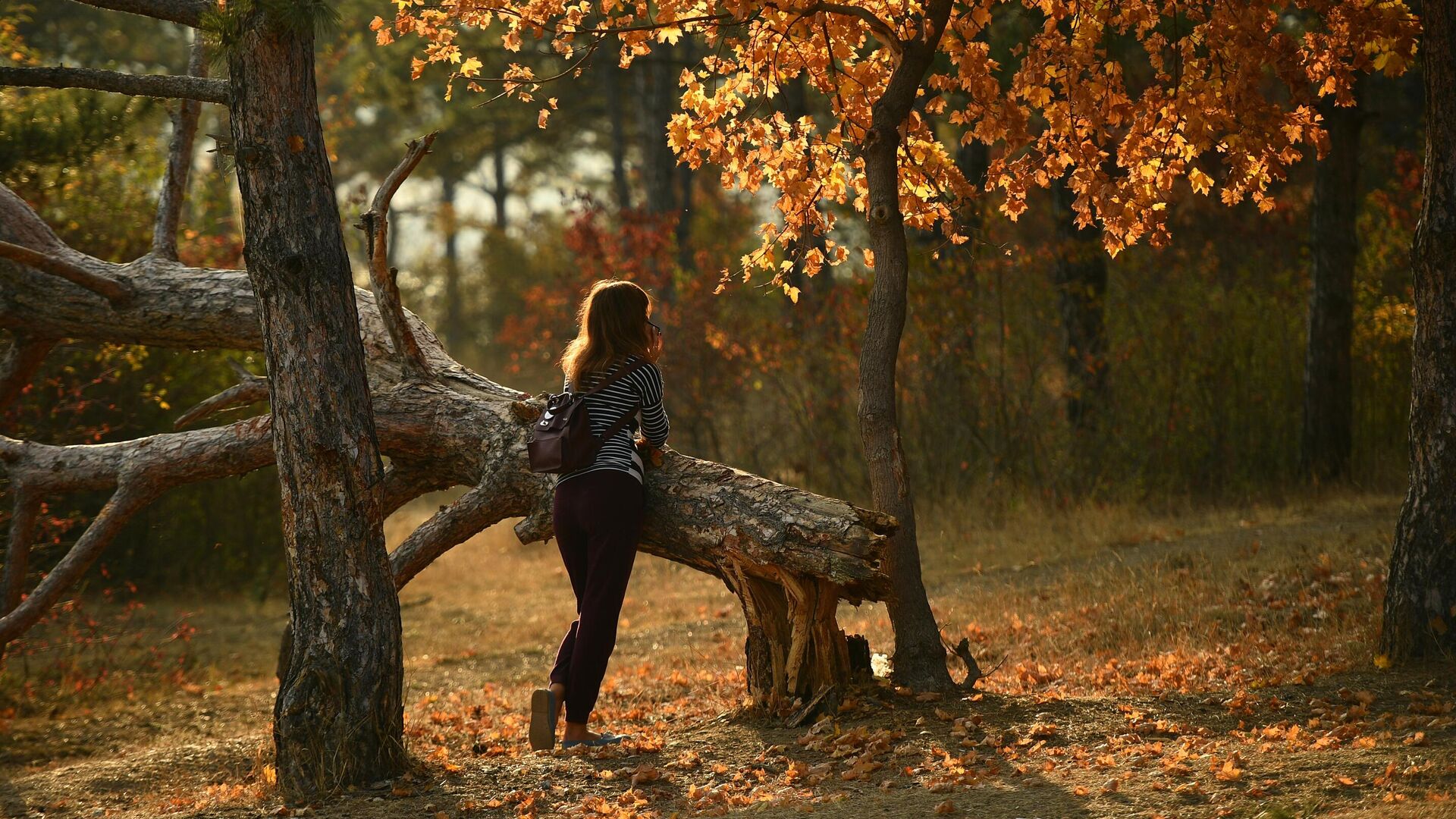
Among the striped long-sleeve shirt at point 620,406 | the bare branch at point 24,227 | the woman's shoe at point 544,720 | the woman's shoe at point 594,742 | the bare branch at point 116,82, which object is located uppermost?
the bare branch at point 116,82

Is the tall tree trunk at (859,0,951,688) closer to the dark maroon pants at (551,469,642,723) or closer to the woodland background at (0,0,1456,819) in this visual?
the woodland background at (0,0,1456,819)

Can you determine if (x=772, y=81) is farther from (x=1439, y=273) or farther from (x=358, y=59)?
(x=358, y=59)

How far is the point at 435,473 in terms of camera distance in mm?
6973

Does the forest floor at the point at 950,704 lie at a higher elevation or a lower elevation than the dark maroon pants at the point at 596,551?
lower

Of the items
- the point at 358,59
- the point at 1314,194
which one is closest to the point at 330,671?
the point at 1314,194

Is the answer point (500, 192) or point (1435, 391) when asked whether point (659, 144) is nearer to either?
point (1435, 391)

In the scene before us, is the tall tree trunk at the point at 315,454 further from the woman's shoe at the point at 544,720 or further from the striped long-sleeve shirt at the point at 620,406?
the striped long-sleeve shirt at the point at 620,406

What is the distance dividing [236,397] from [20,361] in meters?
1.38

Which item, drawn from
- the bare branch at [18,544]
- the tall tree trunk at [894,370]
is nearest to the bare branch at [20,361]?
the bare branch at [18,544]

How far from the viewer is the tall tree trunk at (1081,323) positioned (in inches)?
481

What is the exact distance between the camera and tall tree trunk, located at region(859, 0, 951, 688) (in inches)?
232

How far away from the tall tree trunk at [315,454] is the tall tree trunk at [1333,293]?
364 inches

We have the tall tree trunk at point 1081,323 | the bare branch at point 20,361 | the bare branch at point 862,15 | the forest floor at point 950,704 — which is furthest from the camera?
the tall tree trunk at point 1081,323

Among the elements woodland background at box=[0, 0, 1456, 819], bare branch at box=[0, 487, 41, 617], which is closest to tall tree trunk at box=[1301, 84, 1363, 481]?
woodland background at box=[0, 0, 1456, 819]
